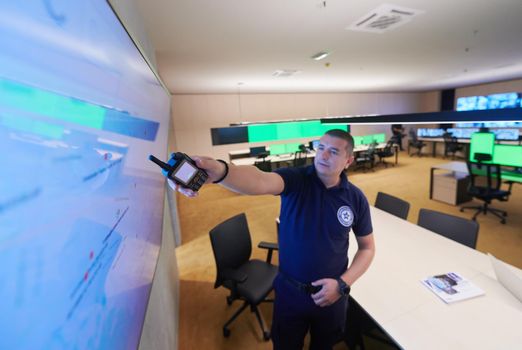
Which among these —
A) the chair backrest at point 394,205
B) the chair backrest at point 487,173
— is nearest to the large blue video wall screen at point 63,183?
the chair backrest at point 394,205

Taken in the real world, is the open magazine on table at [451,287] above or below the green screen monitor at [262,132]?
below

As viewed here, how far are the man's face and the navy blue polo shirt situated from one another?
2.9 inches

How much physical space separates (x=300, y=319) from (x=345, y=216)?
66cm

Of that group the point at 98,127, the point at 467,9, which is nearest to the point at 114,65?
the point at 98,127

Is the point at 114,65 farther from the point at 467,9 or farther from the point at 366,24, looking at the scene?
the point at 467,9

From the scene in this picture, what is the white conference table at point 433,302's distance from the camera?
3.73 feet

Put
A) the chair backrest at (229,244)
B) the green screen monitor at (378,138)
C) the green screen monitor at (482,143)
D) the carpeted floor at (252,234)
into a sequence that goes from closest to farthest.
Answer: the chair backrest at (229,244), the carpeted floor at (252,234), the green screen monitor at (482,143), the green screen monitor at (378,138)

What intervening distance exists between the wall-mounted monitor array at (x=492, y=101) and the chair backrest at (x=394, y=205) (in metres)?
7.76

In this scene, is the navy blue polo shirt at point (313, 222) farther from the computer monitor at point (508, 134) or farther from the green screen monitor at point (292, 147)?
the computer monitor at point (508, 134)

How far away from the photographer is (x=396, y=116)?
1.74 m

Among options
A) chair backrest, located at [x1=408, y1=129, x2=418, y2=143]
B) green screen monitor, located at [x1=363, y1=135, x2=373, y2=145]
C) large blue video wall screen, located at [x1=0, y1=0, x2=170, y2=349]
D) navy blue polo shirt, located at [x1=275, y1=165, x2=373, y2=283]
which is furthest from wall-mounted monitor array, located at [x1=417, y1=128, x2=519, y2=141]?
large blue video wall screen, located at [x1=0, y1=0, x2=170, y2=349]

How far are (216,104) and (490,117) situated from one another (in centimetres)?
727

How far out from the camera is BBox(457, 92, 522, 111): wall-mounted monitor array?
8115 millimetres

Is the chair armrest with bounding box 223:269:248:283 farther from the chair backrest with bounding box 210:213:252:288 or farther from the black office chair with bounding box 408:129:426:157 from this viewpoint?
the black office chair with bounding box 408:129:426:157
